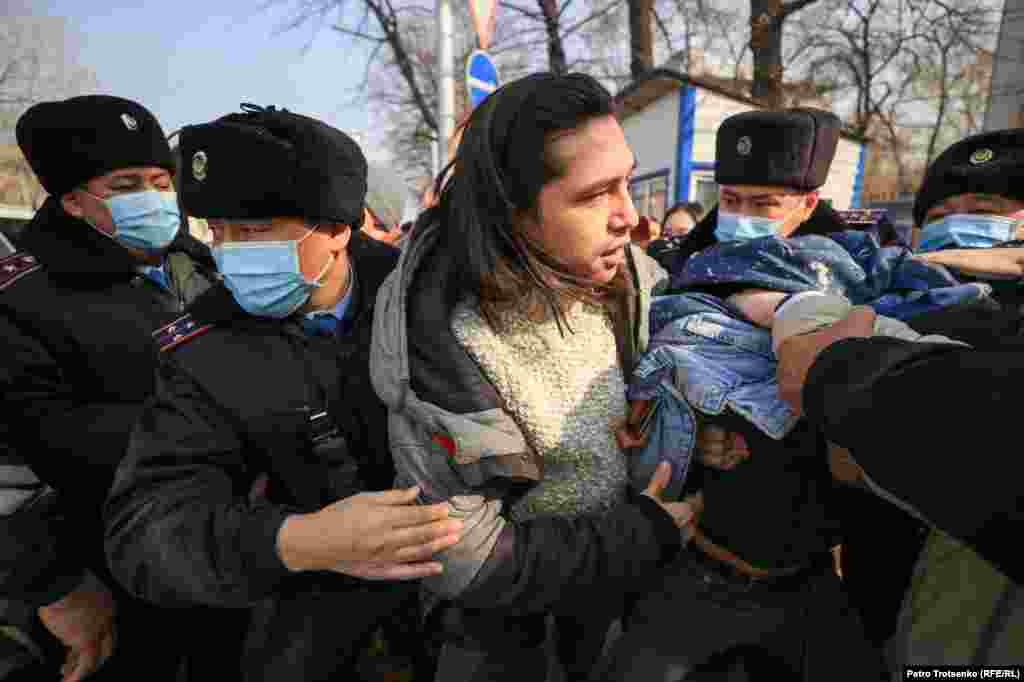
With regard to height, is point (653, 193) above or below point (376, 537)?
below

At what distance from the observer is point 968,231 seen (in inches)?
74.6

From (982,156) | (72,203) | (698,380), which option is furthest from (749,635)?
(72,203)

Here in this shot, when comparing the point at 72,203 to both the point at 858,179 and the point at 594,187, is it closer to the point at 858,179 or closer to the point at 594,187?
the point at 594,187

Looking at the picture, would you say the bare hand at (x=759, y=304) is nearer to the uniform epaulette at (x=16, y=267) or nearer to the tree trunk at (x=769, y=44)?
the uniform epaulette at (x=16, y=267)

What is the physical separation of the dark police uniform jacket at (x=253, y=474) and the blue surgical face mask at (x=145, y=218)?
1.01 metres

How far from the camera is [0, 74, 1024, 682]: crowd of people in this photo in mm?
1140

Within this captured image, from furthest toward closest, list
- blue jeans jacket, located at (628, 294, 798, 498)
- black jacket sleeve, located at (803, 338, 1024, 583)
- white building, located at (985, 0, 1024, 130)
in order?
white building, located at (985, 0, 1024, 130) → blue jeans jacket, located at (628, 294, 798, 498) → black jacket sleeve, located at (803, 338, 1024, 583)

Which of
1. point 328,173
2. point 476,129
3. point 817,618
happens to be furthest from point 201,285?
point 817,618

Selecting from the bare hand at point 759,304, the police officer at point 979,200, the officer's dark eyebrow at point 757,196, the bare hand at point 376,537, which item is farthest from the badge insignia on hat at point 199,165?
the police officer at point 979,200

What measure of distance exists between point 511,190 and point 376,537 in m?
0.78

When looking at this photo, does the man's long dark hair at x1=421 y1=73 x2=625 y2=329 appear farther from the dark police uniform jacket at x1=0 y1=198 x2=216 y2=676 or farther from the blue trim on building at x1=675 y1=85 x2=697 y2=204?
the blue trim on building at x1=675 y1=85 x2=697 y2=204

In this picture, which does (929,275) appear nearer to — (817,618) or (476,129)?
(817,618)

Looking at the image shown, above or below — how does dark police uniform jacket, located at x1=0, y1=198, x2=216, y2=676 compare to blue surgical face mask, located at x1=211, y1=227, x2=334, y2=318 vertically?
below

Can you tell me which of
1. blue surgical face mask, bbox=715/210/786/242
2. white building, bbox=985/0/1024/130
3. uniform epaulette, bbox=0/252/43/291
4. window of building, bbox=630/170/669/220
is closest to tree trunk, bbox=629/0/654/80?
window of building, bbox=630/170/669/220
